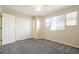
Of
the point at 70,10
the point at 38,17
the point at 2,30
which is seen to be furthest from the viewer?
the point at 38,17

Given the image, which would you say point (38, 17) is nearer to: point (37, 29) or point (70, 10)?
point (37, 29)

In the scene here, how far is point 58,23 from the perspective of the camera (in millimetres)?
5152

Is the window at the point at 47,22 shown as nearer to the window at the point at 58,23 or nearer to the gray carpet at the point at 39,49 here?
the window at the point at 58,23

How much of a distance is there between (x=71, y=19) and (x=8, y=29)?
12.3 feet

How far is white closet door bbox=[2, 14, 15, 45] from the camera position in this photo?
15.0ft

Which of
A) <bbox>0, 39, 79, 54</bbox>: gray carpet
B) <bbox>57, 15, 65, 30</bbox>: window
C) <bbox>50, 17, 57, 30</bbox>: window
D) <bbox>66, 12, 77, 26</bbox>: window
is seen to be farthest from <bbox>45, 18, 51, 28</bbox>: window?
<bbox>0, 39, 79, 54</bbox>: gray carpet

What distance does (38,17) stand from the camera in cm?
695

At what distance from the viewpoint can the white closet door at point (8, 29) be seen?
4.56 meters

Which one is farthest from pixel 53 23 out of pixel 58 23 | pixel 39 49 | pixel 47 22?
pixel 39 49

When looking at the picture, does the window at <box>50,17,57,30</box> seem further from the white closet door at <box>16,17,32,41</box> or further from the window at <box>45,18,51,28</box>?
the white closet door at <box>16,17,32,41</box>

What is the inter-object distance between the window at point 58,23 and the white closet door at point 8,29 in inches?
110

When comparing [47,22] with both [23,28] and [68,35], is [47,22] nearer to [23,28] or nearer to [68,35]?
[23,28]
